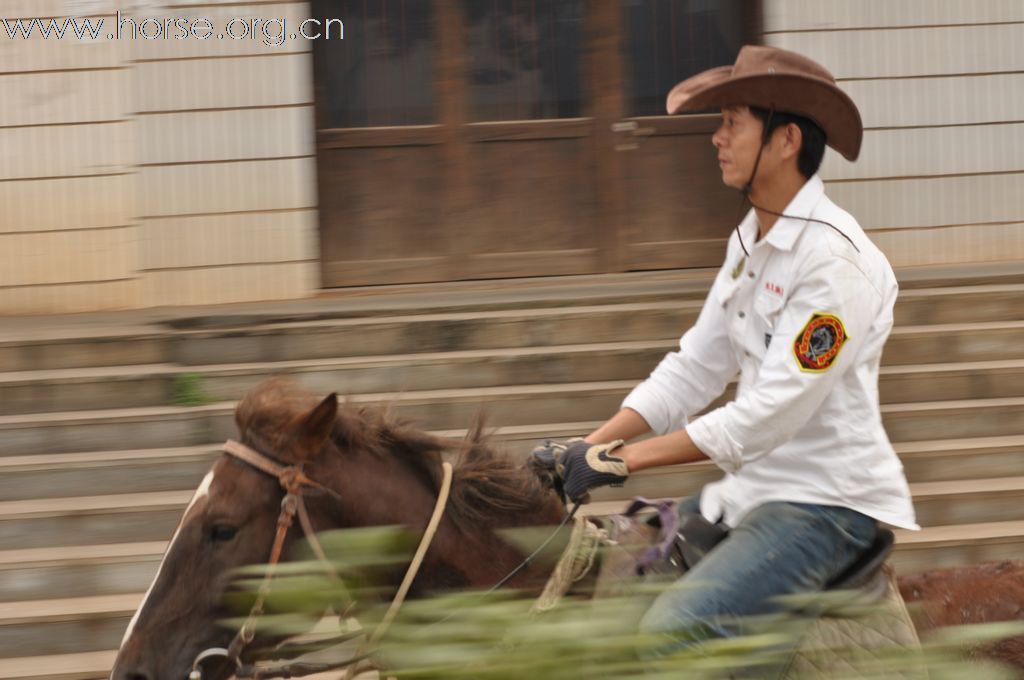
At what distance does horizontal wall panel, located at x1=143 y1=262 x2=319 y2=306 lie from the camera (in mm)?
9008

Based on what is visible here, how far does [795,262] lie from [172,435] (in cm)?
478

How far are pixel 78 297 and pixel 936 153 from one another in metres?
6.21

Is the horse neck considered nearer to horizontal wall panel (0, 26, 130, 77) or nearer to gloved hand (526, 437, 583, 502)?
gloved hand (526, 437, 583, 502)

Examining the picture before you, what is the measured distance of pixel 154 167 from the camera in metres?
8.91

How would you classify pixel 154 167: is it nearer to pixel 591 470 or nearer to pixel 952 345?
pixel 952 345

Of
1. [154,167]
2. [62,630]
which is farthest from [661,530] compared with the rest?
[154,167]

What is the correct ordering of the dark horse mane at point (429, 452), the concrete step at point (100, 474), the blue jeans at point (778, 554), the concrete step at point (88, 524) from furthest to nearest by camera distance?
the concrete step at point (100, 474) → the concrete step at point (88, 524) → the dark horse mane at point (429, 452) → the blue jeans at point (778, 554)

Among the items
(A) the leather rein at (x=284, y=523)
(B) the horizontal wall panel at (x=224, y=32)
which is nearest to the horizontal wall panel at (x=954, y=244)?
(B) the horizontal wall panel at (x=224, y=32)

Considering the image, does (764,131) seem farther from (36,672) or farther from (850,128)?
(36,672)

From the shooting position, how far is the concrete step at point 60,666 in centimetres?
554

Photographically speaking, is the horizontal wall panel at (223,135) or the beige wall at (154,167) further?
the horizontal wall panel at (223,135)

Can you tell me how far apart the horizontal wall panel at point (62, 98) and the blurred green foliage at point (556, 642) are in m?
7.56

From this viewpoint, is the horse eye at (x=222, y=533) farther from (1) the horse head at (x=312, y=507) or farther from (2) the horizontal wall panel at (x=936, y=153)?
(2) the horizontal wall panel at (x=936, y=153)

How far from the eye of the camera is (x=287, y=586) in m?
1.68
